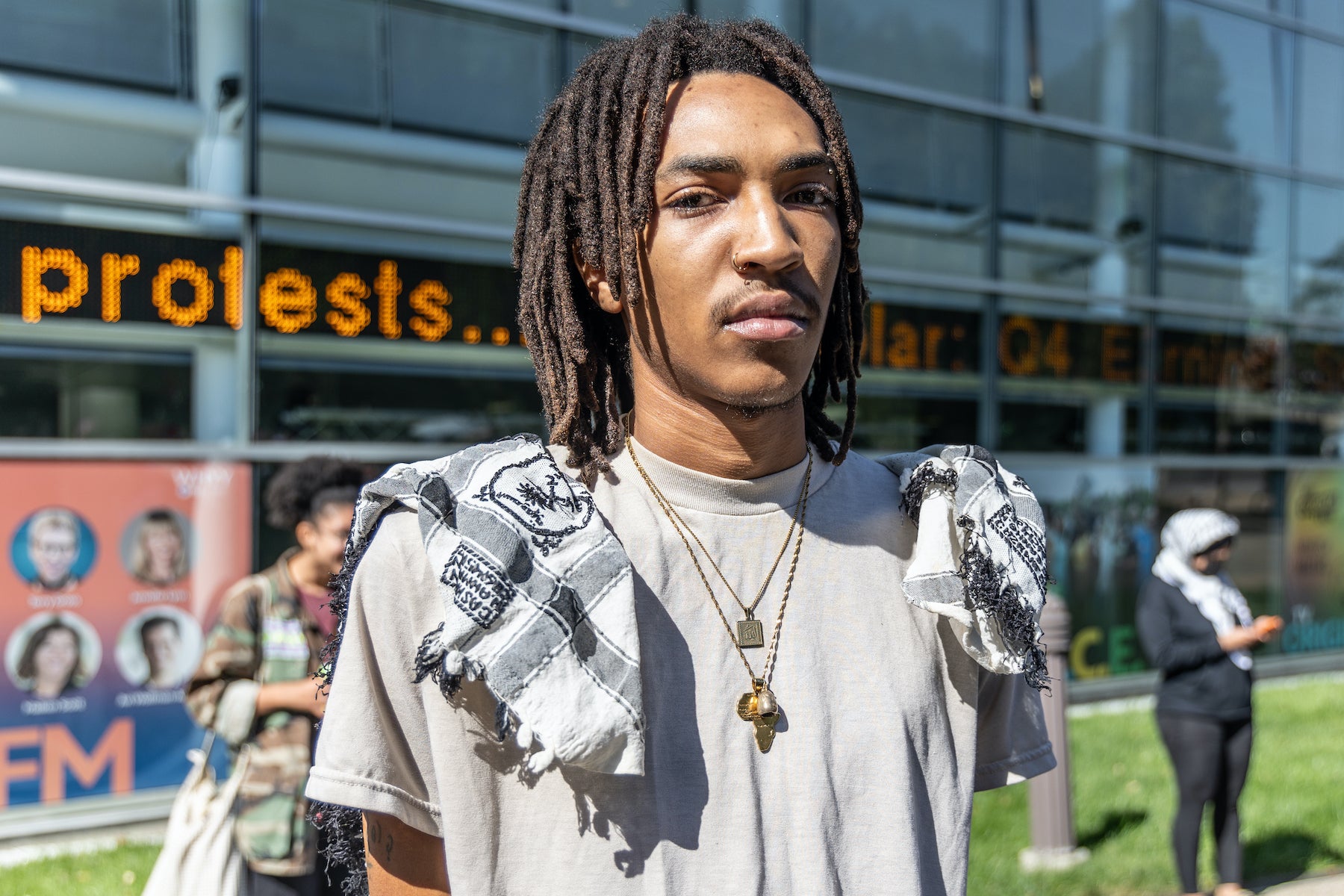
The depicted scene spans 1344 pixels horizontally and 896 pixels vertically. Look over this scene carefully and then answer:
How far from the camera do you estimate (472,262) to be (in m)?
6.90

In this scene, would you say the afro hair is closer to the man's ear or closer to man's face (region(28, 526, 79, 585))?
man's face (region(28, 526, 79, 585))

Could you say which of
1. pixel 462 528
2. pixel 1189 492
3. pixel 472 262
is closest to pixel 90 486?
pixel 472 262

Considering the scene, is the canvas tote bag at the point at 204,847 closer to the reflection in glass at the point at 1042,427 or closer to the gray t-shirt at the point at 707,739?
the gray t-shirt at the point at 707,739

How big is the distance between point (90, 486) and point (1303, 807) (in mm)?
6943

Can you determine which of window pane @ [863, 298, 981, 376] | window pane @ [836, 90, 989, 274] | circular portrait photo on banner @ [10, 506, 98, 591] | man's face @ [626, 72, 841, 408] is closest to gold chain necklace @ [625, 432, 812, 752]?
man's face @ [626, 72, 841, 408]

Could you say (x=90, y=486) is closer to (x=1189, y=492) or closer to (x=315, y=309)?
(x=315, y=309)

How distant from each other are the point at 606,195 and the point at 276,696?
2.48 m

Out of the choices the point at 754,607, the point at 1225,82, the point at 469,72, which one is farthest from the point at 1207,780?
the point at 1225,82

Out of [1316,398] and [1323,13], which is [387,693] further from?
[1323,13]

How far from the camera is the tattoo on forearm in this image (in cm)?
142

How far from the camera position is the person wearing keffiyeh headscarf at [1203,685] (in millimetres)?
5141

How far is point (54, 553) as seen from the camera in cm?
563

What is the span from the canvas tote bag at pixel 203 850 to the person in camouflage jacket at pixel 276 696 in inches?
1.2

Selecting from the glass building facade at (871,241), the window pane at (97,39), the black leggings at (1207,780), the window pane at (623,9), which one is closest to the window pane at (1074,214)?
the glass building facade at (871,241)
